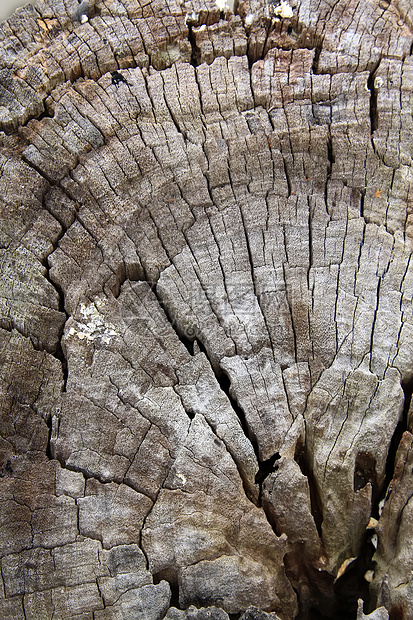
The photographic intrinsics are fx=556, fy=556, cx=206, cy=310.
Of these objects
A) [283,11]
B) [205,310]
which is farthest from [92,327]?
[283,11]

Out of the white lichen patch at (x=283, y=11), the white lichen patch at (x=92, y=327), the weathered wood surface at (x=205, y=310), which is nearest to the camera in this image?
the weathered wood surface at (x=205, y=310)

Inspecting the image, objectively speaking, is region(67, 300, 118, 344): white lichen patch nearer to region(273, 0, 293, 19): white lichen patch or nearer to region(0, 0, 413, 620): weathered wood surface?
region(0, 0, 413, 620): weathered wood surface

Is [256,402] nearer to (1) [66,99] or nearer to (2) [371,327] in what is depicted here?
(2) [371,327]

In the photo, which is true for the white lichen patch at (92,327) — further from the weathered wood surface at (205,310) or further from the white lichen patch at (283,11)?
the white lichen patch at (283,11)

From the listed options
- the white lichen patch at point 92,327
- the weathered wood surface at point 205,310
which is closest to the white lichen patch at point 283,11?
the weathered wood surface at point 205,310

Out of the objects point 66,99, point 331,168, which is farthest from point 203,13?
point 331,168

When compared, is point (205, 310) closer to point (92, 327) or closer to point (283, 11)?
point (92, 327)

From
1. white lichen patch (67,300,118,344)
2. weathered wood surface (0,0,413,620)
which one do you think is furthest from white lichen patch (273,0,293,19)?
white lichen patch (67,300,118,344)
